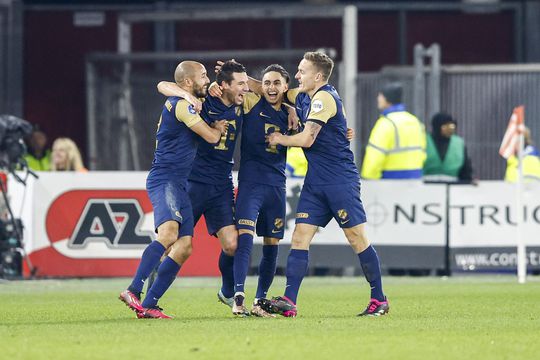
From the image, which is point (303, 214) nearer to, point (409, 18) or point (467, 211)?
point (467, 211)

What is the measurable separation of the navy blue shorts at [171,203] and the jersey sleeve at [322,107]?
1.22m

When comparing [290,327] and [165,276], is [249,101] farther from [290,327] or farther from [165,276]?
[290,327]

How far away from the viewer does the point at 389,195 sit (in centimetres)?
2025

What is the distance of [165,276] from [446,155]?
8698 mm

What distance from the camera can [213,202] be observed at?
13.7 m

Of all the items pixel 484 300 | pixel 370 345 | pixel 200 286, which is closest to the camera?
pixel 370 345

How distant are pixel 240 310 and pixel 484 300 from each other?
10.6 ft

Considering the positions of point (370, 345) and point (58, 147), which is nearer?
point (370, 345)

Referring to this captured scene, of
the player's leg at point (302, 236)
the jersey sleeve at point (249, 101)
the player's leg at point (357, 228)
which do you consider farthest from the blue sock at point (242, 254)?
the jersey sleeve at point (249, 101)

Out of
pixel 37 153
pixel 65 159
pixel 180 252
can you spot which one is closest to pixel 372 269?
pixel 180 252

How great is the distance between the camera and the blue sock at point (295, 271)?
13219mm

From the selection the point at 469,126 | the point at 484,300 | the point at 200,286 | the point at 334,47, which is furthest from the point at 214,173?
the point at 334,47

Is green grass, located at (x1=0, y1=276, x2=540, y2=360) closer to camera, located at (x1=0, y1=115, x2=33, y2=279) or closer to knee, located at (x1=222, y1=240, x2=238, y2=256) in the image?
knee, located at (x1=222, y1=240, x2=238, y2=256)

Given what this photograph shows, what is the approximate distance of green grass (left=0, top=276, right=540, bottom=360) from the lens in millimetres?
10320
